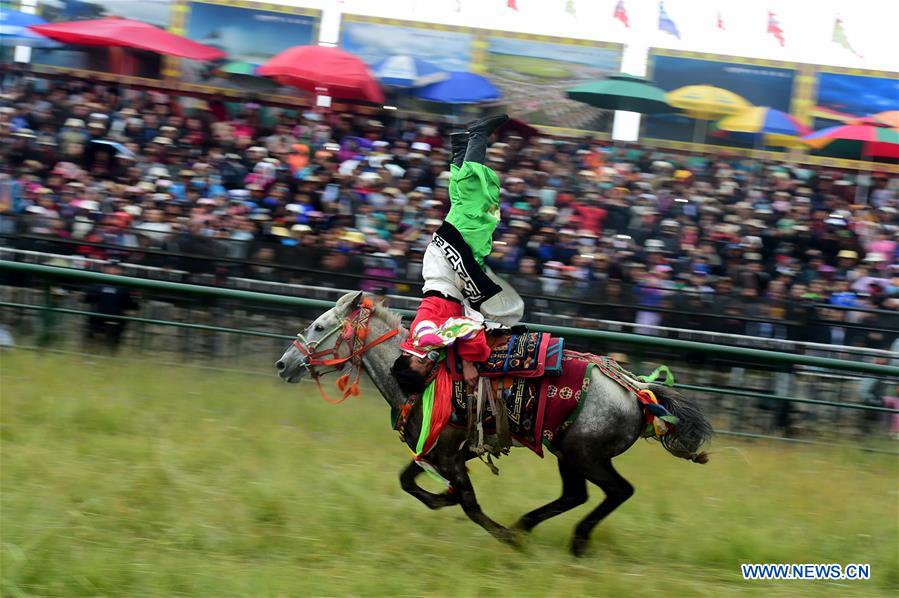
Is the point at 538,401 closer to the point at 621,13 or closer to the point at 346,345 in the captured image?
the point at 346,345

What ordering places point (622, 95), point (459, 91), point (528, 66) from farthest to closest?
point (528, 66)
point (459, 91)
point (622, 95)

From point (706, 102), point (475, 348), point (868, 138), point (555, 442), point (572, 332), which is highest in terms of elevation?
point (706, 102)

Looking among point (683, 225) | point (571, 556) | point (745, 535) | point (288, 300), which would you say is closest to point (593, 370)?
point (571, 556)

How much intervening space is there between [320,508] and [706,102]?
508 inches

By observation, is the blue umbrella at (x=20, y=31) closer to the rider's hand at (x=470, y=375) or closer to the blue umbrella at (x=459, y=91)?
the blue umbrella at (x=459, y=91)

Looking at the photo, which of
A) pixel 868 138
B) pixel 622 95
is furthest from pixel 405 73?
pixel 868 138

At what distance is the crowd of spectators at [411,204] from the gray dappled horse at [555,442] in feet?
14.4

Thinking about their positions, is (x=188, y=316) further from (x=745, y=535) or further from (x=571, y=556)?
(x=745, y=535)

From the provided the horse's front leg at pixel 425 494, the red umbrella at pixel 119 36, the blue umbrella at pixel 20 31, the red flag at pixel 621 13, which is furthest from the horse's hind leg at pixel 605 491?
the red flag at pixel 621 13

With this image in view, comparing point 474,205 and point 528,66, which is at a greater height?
point 528,66

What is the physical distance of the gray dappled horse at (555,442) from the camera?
6.19 meters

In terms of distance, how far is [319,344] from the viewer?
20.9 ft

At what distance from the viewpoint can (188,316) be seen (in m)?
9.95

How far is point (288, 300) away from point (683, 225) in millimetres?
5692
